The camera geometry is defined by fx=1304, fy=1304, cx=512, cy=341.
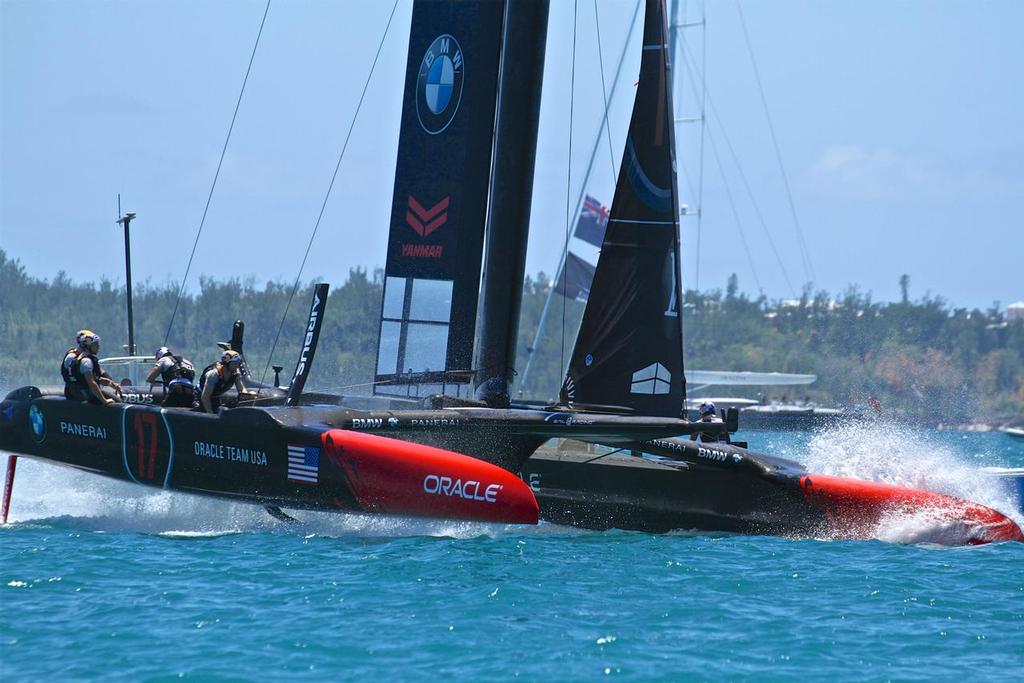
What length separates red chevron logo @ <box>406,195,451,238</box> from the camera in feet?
37.2

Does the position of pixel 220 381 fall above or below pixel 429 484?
above

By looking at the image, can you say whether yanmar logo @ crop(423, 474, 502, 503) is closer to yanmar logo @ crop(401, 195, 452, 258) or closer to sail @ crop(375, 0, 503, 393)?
sail @ crop(375, 0, 503, 393)

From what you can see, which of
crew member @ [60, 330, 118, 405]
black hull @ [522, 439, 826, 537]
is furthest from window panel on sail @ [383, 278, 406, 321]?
crew member @ [60, 330, 118, 405]

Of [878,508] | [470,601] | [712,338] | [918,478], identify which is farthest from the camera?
[712,338]

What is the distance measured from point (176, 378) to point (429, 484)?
3.01 metres

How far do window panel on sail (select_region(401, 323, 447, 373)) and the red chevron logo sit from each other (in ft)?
2.74

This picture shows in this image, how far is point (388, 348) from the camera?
11.6m

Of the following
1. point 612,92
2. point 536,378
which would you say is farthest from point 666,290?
point 536,378

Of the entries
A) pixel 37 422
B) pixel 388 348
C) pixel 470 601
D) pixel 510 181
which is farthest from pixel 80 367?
pixel 470 601

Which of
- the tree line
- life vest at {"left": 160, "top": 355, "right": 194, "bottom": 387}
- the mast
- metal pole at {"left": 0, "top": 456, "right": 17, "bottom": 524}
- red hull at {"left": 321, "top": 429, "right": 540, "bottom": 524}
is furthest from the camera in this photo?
the tree line

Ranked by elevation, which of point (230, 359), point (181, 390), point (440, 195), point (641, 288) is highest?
point (440, 195)

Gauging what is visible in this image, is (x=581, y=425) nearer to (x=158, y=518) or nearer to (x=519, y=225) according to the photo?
(x=519, y=225)

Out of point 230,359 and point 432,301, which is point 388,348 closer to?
point 432,301

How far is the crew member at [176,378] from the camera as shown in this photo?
1054 centimetres
